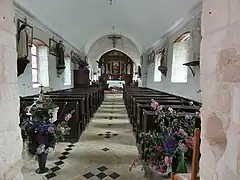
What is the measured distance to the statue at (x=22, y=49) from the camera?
4.21 m

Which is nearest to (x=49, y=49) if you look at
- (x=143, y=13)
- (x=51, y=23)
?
(x=51, y=23)

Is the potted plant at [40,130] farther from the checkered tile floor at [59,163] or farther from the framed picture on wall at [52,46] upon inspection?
the framed picture on wall at [52,46]

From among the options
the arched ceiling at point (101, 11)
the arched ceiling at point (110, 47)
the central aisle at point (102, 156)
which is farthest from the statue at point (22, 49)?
the arched ceiling at point (110, 47)

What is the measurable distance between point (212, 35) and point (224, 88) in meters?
0.26

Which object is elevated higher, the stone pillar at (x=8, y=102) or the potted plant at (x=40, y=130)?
the stone pillar at (x=8, y=102)

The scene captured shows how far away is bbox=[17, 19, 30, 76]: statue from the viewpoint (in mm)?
4207

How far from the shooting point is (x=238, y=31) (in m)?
→ 0.85

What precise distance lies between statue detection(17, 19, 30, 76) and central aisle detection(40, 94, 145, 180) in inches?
65.3

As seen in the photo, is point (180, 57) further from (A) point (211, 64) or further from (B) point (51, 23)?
(A) point (211, 64)

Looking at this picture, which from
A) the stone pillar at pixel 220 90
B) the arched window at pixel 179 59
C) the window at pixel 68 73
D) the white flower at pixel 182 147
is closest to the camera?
the stone pillar at pixel 220 90

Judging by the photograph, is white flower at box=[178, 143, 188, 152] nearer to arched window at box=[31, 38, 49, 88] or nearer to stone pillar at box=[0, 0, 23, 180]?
stone pillar at box=[0, 0, 23, 180]

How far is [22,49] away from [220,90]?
4.02 metres

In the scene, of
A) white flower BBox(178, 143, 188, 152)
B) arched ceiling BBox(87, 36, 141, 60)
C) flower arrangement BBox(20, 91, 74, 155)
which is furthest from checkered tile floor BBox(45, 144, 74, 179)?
arched ceiling BBox(87, 36, 141, 60)

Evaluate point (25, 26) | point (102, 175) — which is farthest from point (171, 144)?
point (25, 26)
